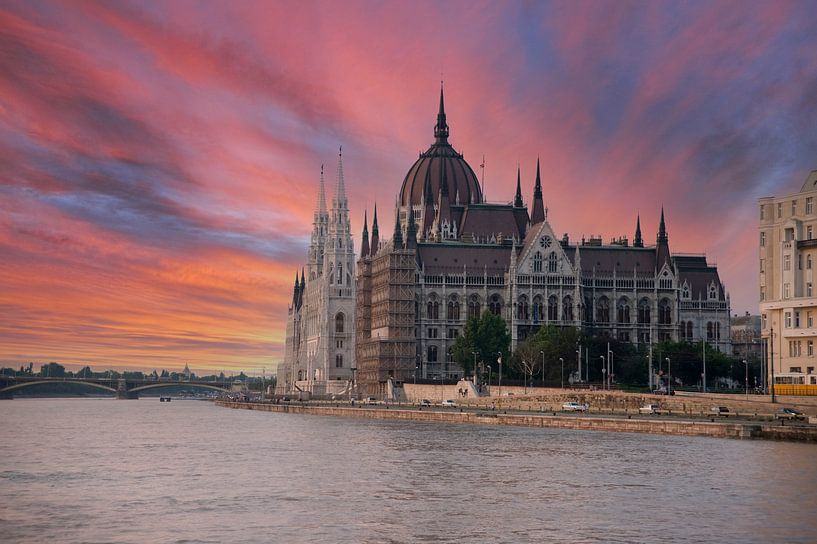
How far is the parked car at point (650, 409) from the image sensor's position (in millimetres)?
104500

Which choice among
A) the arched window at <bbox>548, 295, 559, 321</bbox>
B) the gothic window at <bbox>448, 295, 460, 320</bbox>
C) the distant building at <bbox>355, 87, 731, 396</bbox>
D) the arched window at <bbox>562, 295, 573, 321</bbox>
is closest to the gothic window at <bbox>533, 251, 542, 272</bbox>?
the distant building at <bbox>355, 87, 731, 396</bbox>

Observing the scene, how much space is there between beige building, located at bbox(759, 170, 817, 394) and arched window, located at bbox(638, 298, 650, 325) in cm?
8933

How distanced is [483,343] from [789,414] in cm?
8263

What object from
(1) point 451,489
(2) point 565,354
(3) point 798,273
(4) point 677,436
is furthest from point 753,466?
(2) point 565,354

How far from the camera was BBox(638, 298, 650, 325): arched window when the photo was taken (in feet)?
627

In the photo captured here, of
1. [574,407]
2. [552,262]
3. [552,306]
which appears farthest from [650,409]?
[552,262]

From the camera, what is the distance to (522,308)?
18588 cm

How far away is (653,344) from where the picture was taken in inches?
7210

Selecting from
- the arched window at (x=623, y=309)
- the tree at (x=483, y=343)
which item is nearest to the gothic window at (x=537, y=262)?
the arched window at (x=623, y=309)

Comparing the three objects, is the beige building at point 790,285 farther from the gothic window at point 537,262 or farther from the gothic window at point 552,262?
the gothic window at point 537,262

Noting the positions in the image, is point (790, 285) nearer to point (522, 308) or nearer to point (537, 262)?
point (522, 308)

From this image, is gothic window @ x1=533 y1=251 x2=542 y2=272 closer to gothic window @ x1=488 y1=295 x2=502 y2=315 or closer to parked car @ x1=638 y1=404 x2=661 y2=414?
gothic window @ x1=488 y1=295 x2=502 y2=315

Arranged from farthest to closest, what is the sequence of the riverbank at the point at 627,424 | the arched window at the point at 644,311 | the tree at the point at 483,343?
A: the arched window at the point at 644,311 → the tree at the point at 483,343 → the riverbank at the point at 627,424

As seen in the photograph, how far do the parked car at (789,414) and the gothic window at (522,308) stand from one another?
9669 cm
